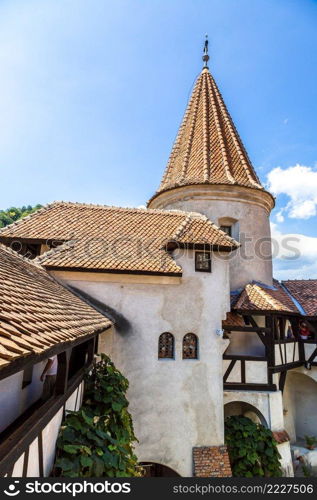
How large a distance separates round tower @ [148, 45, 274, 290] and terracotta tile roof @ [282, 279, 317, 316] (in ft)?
6.83

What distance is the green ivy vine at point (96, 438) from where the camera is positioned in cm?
395

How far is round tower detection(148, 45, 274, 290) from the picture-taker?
1277 cm

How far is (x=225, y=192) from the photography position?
42.5ft

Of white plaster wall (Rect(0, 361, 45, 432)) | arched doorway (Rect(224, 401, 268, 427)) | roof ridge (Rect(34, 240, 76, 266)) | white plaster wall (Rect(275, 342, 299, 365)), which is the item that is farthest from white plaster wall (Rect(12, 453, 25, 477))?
white plaster wall (Rect(275, 342, 299, 365))

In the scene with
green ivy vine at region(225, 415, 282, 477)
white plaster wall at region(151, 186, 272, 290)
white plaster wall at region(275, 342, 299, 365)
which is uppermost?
white plaster wall at region(151, 186, 272, 290)

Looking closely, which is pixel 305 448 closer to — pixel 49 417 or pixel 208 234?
pixel 208 234

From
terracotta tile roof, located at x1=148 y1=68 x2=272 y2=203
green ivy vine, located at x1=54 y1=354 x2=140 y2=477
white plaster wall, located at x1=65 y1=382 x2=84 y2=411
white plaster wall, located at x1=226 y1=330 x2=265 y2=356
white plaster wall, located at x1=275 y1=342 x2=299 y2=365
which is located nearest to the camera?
green ivy vine, located at x1=54 y1=354 x2=140 y2=477

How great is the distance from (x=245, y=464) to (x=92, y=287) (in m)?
7.17

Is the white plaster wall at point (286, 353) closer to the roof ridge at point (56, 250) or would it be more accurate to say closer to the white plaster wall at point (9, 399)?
the roof ridge at point (56, 250)

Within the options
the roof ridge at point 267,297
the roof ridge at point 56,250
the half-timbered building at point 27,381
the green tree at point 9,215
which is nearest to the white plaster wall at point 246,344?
the roof ridge at point 267,297

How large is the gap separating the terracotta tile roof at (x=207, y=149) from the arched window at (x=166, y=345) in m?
6.81

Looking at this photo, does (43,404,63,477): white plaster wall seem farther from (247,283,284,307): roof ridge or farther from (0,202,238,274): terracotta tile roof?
(247,283,284,307): roof ridge

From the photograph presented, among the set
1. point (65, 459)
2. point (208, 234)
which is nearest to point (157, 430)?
point (65, 459)

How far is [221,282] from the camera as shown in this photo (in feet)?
31.6
